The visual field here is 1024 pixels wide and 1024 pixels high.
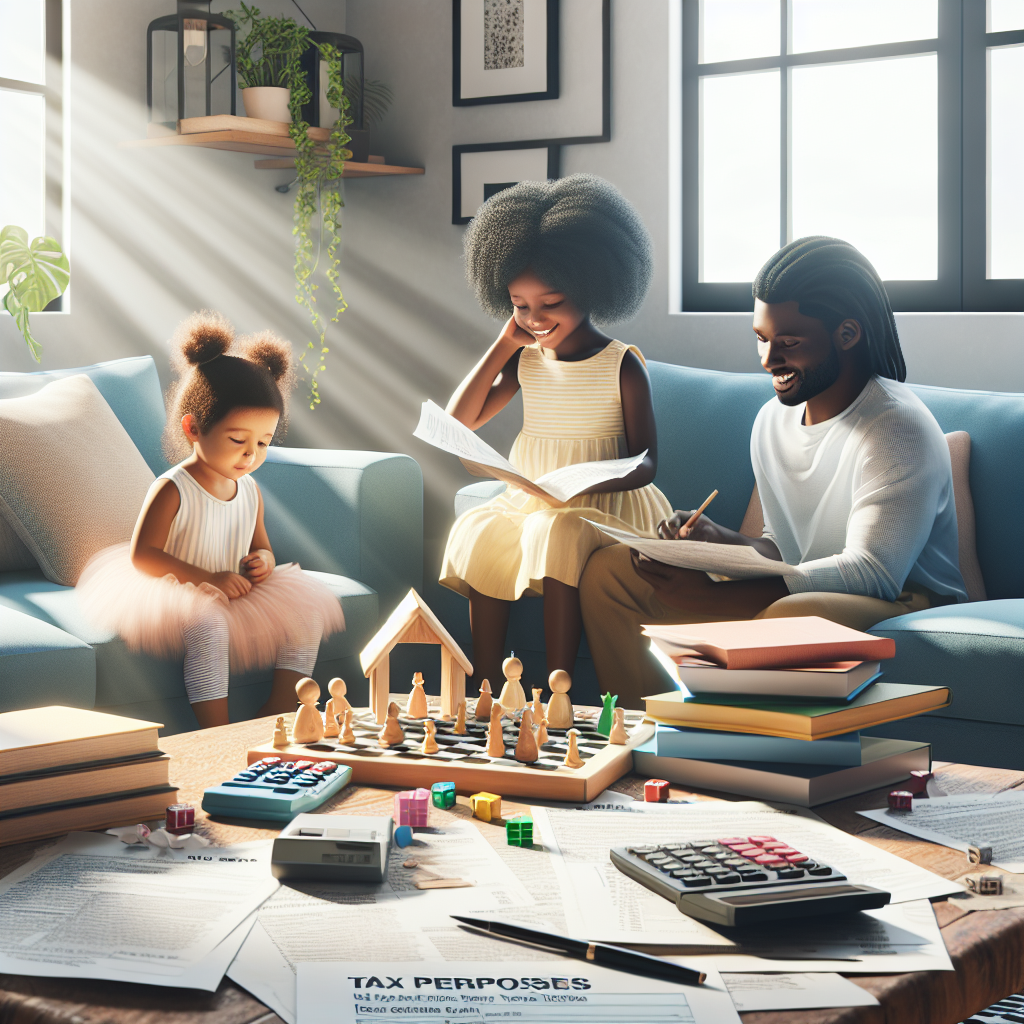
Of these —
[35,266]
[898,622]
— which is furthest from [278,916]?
[35,266]

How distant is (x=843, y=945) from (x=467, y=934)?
0.25 metres

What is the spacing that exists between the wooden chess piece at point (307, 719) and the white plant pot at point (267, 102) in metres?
2.49

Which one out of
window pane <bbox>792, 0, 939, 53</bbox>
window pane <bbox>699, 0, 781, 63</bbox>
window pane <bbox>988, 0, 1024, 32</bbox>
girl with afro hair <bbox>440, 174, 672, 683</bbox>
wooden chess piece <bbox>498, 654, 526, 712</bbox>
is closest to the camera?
wooden chess piece <bbox>498, 654, 526, 712</bbox>

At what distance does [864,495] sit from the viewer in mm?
1996

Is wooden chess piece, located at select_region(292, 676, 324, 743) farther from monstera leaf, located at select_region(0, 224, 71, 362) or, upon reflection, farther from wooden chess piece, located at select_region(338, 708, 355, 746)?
monstera leaf, located at select_region(0, 224, 71, 362)

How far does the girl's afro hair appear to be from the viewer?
2320 millimetres

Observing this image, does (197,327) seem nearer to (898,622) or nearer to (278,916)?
(898,622)

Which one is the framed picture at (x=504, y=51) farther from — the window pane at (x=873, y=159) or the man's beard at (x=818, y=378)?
the man's beard at (x=818, y=378)

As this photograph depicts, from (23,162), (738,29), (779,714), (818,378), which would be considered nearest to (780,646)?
(779,714)

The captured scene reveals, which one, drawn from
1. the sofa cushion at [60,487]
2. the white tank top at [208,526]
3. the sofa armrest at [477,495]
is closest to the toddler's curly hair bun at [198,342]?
the white tank top at [208,526]

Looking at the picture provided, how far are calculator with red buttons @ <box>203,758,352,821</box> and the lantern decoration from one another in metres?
2.56

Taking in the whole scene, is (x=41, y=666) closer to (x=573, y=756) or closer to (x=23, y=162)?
(x=573, y=756)

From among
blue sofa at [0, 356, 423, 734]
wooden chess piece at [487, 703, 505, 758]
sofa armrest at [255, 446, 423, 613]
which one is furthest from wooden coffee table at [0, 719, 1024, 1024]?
sofa armrest at [255, 446, 423, 613]

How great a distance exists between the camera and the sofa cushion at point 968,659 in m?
1.85
